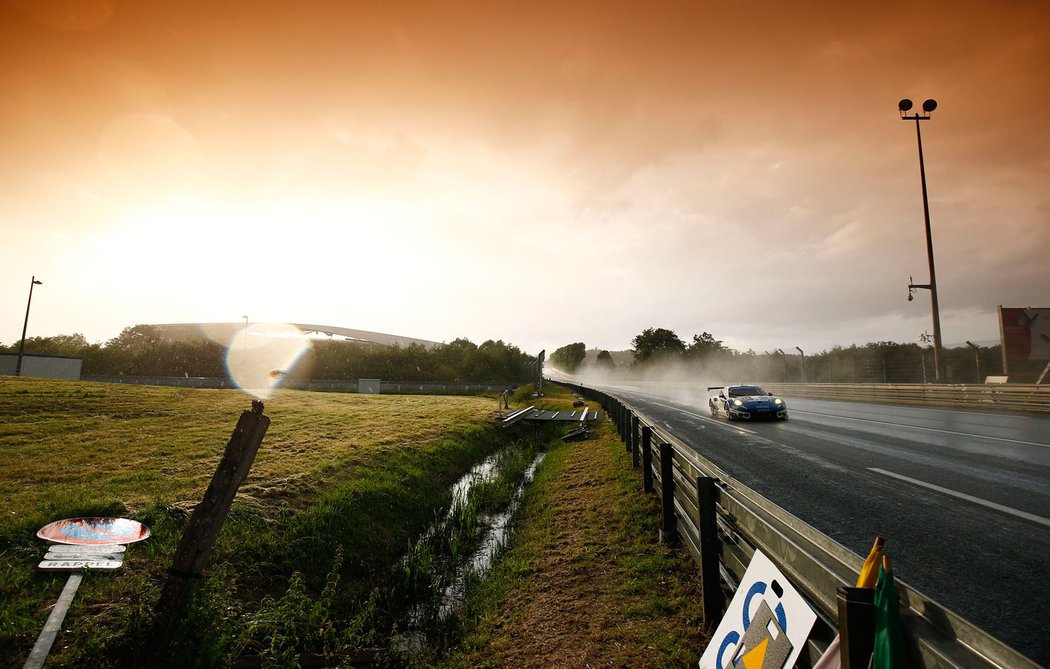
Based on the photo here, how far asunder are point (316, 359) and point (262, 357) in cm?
656

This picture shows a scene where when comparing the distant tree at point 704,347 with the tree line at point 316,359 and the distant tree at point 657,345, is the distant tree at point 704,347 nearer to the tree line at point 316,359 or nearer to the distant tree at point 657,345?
the distant tree at point 657,345

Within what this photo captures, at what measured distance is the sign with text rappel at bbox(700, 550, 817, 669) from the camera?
7.55 feet

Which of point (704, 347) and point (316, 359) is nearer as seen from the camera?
point (316, 359)

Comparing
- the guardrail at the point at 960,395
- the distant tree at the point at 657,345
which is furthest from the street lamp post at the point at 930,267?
the distant tree at the point at 657,345

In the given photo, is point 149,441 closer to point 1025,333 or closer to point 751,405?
point 751,405

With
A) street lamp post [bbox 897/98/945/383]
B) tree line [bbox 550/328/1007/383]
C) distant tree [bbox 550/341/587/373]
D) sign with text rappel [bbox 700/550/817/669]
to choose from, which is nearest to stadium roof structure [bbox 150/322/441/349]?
tree line [bbox 550/328/1007/383]

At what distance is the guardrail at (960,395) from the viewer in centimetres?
1717

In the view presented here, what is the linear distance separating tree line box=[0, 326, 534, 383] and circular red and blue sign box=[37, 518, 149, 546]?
50.8 m

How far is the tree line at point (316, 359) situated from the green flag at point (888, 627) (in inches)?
2244

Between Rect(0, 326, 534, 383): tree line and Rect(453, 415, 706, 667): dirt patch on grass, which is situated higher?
Rect(0, 326, 534, 383): tree line

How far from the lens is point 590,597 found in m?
5.16

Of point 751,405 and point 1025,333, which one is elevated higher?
point 1025,333

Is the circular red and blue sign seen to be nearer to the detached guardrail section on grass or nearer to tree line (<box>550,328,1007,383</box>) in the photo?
the detached guardrail section on grass

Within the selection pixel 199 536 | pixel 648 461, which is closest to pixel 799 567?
pixel 199 536
